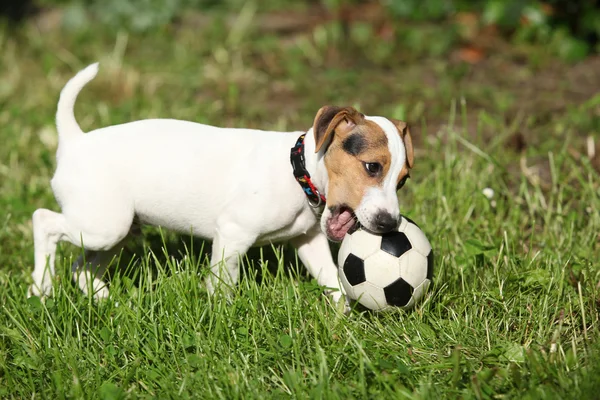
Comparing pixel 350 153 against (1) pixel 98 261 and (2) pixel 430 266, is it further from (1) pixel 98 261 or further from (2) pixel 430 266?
(1) pixel 98 261

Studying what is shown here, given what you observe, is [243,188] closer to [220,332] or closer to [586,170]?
[220,332]

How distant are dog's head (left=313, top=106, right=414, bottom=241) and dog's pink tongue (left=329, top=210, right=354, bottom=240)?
44mm

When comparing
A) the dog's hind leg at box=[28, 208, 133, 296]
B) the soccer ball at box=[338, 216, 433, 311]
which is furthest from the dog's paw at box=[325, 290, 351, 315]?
the dog's hind leg at box=[28, 208, 133, 296]

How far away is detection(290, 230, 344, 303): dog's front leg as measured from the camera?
4.25m

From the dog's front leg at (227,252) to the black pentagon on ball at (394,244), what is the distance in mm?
731

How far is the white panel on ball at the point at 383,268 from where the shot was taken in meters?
3.72

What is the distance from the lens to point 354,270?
149 inches

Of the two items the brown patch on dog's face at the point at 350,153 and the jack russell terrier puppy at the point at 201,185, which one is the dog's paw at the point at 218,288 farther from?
the brown patch on dog's face at the point at 350,153

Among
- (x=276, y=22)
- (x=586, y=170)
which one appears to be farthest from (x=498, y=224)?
(x=276, y=22)

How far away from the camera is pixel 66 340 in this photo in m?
3.62

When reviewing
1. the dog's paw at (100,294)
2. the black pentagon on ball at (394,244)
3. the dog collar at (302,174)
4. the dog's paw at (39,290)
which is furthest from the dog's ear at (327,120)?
the dog's paw at (39,290)

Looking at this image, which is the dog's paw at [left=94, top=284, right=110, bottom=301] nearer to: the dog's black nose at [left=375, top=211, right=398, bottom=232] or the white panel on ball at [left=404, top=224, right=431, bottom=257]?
the dog's black nose at [left=375, top=211, right=398, bottom=232]

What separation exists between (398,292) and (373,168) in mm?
652

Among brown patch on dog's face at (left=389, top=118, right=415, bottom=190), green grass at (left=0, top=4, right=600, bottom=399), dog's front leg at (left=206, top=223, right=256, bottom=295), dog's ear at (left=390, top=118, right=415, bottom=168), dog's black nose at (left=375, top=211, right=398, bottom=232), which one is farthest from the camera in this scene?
dog's front leg at (left=206, top=223, right=256, bottom=295)
